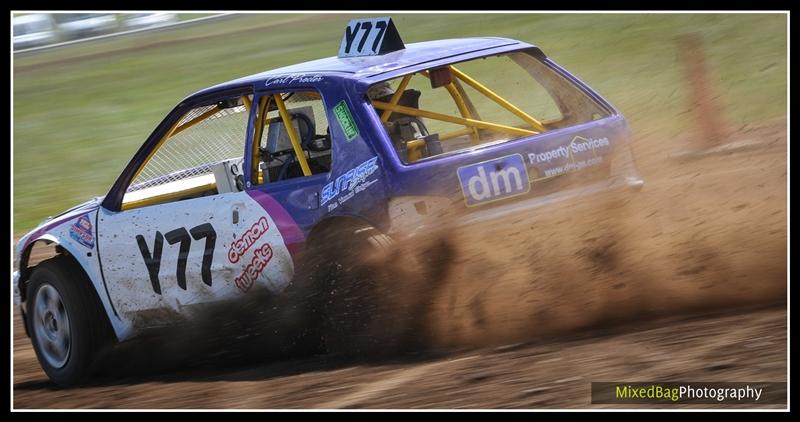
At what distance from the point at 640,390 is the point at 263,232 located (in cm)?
206

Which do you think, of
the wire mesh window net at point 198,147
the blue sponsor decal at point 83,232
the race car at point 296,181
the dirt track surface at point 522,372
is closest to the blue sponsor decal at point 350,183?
the race car at point 296,181

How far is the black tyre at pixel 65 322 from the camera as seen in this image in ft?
19.9

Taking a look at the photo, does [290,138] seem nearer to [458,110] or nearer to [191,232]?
[191,232]

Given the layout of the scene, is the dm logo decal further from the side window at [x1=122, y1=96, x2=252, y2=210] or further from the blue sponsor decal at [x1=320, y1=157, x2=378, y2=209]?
the side window at [x1=122, y1=96, x2=252, y2=210]

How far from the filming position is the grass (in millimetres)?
12367

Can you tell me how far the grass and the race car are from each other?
16.0 ft

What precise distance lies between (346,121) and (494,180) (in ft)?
2.47

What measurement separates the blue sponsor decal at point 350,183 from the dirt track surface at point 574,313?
1.53ft

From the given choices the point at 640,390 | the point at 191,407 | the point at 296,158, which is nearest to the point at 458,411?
the point at 640,390

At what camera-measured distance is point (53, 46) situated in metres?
19.9

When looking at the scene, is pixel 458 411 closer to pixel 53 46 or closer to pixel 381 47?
pixel 381 47

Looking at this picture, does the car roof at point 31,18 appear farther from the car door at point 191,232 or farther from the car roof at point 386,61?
the car roof at point 386,61

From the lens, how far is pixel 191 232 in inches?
223

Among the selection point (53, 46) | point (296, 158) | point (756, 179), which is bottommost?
point (756, 179)
